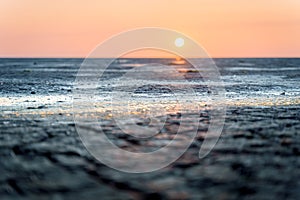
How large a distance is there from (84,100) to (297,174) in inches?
746

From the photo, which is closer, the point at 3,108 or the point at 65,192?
the point at 65,192

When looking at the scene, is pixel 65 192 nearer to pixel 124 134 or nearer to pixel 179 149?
pixel 179 149

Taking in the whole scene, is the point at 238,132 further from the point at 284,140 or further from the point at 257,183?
the point at 257,183

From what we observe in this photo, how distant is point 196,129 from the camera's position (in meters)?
18.0

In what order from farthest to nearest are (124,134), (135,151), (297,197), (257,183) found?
(124,134) < (135,151) < (257,183) < (297,197)

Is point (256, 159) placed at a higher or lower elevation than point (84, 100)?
lower

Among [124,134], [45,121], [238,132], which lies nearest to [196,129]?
[238,132]

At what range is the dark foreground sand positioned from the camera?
10352 millimetres

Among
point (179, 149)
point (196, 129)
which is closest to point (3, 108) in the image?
point (196, 129)

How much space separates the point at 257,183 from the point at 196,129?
7.11m

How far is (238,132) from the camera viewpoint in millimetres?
17391

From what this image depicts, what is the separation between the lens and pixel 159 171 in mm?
12133

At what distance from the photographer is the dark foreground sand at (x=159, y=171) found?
1035 centimetres

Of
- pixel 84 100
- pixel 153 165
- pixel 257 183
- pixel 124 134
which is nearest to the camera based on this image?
pixel 257 183
